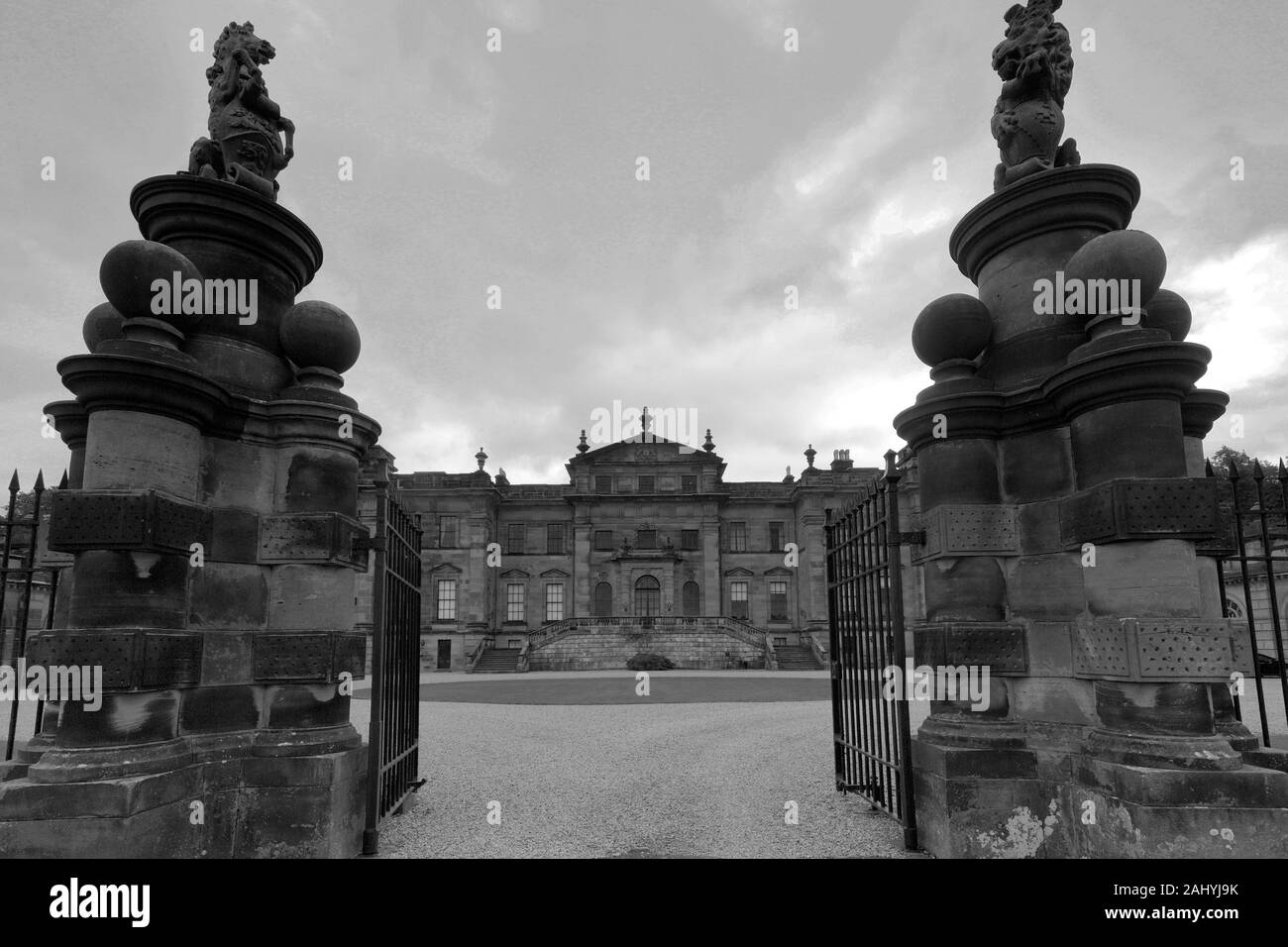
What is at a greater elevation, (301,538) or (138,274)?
(138,274)

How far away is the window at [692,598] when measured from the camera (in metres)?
47.9

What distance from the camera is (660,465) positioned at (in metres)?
49.4

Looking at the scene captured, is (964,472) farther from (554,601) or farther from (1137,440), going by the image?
(554,601)

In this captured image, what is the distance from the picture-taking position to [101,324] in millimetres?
5707

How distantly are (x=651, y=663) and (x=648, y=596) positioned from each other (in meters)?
10.4

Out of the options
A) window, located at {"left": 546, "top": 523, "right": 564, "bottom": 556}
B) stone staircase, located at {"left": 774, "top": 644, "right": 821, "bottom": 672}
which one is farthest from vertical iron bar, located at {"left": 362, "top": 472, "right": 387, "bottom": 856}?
window, located at {"left": 546, "top": 523, "right": 564, "bottom": 556}

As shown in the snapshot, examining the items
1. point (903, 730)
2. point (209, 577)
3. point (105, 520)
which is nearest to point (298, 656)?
point (209, 577)

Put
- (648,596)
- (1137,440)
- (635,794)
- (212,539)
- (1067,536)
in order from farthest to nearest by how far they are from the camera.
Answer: (648,596)
(635,794)
(212,539)
(1067,536)
(1137,440)

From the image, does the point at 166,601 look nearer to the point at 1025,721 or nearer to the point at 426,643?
the point at 1025,721

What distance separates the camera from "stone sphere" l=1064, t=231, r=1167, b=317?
4.97 m

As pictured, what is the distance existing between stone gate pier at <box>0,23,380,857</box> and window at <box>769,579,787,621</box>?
43899mm

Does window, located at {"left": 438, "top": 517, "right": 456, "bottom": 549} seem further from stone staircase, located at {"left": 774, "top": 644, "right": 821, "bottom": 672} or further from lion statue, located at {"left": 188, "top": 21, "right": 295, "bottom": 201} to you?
lion statue, located at {"left": 188, "top": 21, "right": 295, "bottom": 201}

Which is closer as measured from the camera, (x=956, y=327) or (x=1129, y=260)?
(x=1129, y=260)

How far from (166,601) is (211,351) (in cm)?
184
